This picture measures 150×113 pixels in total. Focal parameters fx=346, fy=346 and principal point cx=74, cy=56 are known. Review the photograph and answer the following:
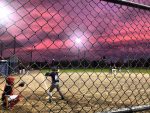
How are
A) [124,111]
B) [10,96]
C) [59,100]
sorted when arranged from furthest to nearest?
[59,100], [10,96], [124,111]

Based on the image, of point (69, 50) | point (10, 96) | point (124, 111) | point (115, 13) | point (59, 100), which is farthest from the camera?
point (59, 100)

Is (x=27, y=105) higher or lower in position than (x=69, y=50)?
lower

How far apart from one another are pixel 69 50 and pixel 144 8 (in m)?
1.20

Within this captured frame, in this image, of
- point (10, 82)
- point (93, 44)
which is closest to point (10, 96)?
point (10, 82)

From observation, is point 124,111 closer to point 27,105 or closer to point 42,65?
point 42,65

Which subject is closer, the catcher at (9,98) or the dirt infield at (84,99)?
the dirt infield at (84,99)

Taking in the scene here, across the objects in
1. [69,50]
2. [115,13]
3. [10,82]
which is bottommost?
[10,82]

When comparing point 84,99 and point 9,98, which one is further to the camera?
point 84,99

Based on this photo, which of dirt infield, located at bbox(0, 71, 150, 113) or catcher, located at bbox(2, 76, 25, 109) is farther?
catcher, located at bbox(2, 76, 25, 109)

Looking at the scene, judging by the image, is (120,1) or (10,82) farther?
(10,82)

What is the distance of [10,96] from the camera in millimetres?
14023

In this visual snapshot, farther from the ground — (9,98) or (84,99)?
(9,98)

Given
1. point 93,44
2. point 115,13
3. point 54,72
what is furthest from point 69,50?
point 54,72

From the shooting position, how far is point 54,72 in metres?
17.0
